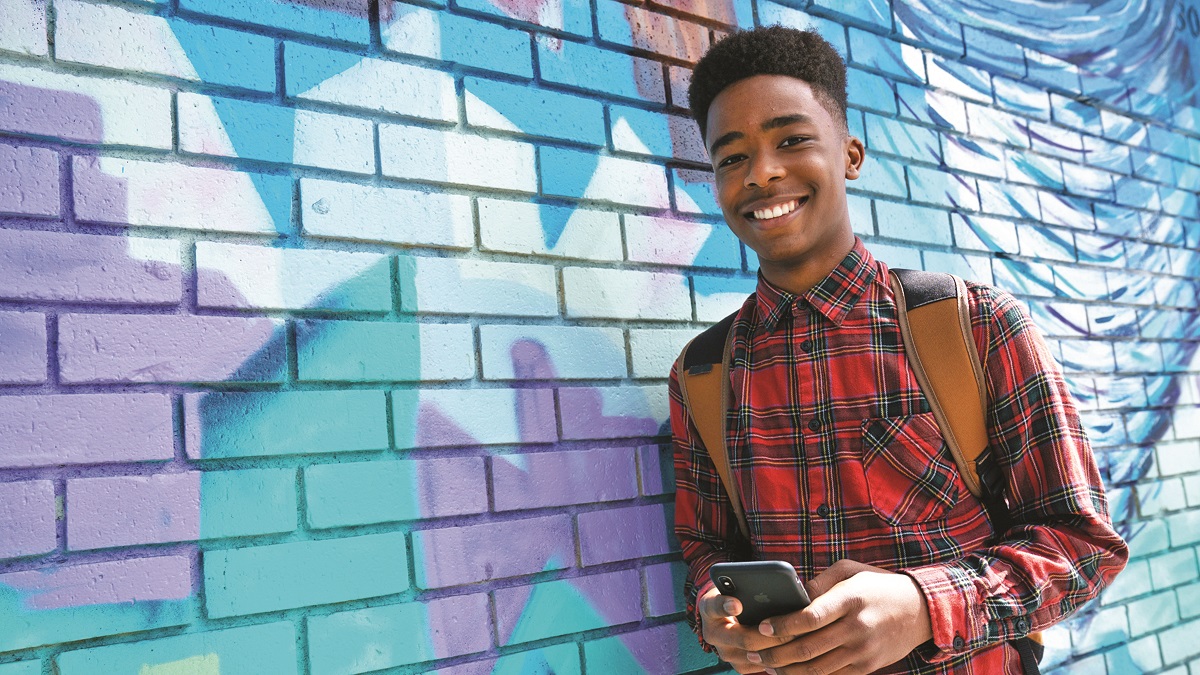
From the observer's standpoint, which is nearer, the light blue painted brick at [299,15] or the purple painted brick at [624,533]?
the light blue painted brick at [299,15]

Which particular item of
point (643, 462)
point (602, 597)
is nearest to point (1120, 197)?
point (643, 462)

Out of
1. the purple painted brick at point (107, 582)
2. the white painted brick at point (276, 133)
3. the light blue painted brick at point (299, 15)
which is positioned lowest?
the purple painted brick at point (107, 582)

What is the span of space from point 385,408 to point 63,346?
569 millimetres

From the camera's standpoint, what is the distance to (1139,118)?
3781mm

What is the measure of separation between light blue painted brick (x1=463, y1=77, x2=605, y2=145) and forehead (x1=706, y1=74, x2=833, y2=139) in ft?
1.10

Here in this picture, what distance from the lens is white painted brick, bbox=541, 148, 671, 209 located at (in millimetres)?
2211

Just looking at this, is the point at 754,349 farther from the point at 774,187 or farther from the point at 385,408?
the point at 385,408

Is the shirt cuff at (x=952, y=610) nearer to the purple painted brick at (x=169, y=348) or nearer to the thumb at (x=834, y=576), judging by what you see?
the thumb at (x=834, y=576)

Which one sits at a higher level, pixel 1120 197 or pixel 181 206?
pixel 1120 197

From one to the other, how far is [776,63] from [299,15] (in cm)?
100

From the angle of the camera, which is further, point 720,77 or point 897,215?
point 897,215

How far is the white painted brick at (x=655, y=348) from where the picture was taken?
2.28 m

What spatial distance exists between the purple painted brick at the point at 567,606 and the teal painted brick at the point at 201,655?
437mm

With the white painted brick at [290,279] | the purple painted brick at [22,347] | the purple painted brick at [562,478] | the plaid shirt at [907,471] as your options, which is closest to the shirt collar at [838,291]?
the plaid shirt at [907,471]
